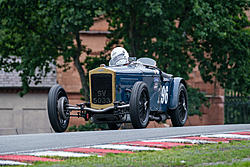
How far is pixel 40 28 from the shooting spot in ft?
80.5

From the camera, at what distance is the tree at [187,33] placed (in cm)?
2123

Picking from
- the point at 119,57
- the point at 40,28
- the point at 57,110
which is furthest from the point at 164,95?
the point at 40,28

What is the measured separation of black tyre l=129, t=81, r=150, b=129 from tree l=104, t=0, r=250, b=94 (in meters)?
7.95

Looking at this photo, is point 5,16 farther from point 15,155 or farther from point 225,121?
point 15,155

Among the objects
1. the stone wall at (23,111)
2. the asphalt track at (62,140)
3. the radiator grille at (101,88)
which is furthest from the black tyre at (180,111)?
the stone wall at (23,111)

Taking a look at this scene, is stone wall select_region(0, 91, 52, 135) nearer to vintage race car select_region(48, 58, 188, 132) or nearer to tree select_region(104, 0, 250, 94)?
tree select_region(104, 0, 250, 94)

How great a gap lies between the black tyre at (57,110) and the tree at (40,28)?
27.3ft

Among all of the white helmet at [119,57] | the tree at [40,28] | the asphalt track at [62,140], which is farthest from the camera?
the tree at [40,28]

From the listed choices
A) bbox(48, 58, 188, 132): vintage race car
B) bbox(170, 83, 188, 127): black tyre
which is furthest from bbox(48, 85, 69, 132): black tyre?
bbox(170, 83, 188, 127): black tyre

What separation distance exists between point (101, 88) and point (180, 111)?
3.07 m

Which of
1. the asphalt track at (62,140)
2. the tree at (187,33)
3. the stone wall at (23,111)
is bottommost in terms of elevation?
the stone wall at (23,111)

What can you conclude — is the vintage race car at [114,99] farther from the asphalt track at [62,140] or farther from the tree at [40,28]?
the tree at [40,28]

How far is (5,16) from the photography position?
75.6ft

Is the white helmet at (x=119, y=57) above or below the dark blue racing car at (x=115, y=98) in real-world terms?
above
